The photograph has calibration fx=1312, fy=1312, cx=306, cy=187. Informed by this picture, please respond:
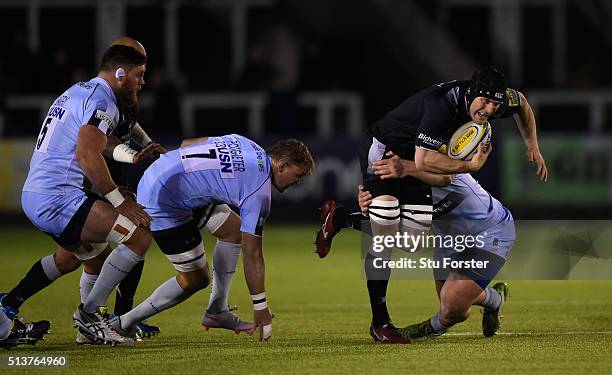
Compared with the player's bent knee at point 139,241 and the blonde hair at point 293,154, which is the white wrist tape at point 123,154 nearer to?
the player's bent knee at point 139,241

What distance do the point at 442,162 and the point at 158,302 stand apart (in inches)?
85.1

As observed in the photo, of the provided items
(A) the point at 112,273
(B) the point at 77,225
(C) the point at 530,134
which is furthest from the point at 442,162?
(B) the point at 77,225

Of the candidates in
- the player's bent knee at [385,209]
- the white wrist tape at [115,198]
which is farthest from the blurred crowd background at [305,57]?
the white wrist tape at [115,198]

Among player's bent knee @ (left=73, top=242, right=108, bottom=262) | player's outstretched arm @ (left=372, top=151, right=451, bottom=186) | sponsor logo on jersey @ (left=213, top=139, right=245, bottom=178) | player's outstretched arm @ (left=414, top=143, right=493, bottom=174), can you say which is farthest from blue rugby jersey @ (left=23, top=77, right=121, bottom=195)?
player's outstretched arm @ (left=414, top=143, right=493, bottom=174)

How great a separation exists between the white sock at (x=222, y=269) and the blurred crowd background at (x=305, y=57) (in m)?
11.8

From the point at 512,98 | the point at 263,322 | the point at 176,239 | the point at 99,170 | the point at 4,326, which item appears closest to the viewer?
the point at 99,170

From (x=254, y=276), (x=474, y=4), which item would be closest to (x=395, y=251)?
(x=254, y=276)

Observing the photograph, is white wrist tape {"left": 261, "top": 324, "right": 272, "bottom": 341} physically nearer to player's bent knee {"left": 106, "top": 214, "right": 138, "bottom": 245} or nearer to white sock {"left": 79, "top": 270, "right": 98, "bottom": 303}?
player's bent knee {"left": 106, "top": 214, "right": 138, "bottom": 245}

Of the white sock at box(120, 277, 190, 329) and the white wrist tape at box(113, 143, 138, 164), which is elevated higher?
the white wrist tape at box(113, 143, 138, 164)

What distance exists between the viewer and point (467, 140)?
9.02 metres

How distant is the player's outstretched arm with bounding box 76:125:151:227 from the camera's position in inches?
333

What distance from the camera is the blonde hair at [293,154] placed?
884 centimetres

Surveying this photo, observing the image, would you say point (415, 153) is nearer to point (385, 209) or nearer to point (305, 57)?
point (385, 209)

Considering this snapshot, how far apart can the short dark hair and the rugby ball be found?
223cm
